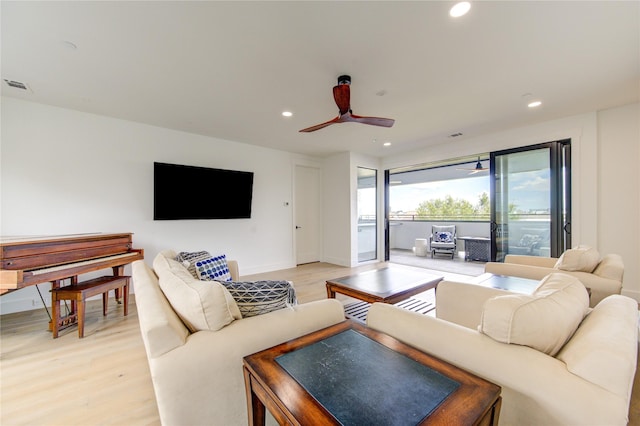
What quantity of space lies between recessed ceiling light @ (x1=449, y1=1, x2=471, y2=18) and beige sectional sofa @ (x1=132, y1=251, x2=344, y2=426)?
2220 millimetres

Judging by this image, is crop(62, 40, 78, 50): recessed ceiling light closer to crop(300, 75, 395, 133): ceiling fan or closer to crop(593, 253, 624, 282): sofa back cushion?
crop(300, 75, 395, 133): ceiling fan

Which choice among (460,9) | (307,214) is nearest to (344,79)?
(460,9)

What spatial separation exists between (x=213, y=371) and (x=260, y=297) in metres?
0.41

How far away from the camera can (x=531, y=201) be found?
160 inches

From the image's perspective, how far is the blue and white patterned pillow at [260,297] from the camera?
1.42 meters

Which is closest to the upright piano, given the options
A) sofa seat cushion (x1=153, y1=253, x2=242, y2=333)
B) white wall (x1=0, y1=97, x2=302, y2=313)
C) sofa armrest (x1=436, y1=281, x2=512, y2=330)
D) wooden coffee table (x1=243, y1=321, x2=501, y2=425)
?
white wall (x1=0, y1=97, x2=302, y2=313)

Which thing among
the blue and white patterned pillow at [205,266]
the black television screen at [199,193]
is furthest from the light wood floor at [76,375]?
the black television screen at [199,193]

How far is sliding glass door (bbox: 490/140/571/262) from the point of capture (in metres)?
3.77

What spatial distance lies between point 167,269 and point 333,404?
1.49 meters

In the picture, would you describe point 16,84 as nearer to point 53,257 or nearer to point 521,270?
point 53,257

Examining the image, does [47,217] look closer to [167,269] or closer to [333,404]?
[167,269]

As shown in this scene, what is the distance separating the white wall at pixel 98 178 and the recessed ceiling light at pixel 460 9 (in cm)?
399

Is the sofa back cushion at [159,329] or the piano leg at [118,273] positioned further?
the piano leg at [118,273]

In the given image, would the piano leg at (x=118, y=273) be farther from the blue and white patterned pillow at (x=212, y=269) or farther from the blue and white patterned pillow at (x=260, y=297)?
the blue and white patterned pillow at (x=260, y=297)
